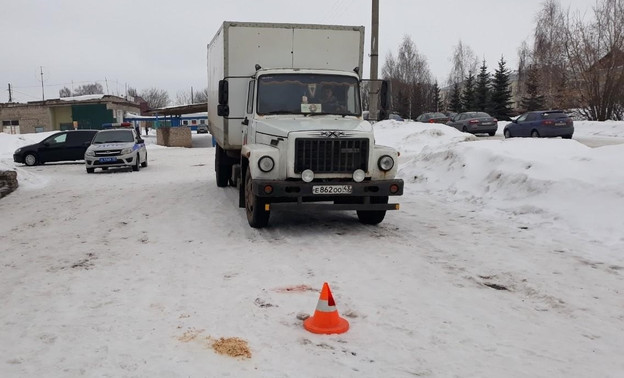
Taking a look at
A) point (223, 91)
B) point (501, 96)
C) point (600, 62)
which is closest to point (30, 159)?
point (223, 91)

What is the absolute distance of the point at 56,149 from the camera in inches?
909

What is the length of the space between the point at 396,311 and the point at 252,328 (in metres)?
1.29

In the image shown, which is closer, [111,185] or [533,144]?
[533,144]

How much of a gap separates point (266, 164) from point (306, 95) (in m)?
1.73

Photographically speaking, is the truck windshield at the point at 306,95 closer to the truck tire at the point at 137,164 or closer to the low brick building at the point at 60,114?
the truck tire at the point at 137,164

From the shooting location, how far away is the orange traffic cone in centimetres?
396

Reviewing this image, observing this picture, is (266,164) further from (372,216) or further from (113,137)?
(113,137)

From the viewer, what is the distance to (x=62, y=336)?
389 centimetres

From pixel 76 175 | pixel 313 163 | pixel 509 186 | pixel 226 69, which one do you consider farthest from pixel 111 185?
pixel 509 186

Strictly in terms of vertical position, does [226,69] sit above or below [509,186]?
above

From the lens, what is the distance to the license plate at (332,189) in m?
7.17

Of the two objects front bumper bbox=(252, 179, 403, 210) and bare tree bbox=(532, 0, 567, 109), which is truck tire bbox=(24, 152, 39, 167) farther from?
bare tree bbox=(532, 0, 567, 109)

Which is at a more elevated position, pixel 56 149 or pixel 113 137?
pixel 113 137

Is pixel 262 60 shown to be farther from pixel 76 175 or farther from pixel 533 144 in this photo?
pixel 76 175
